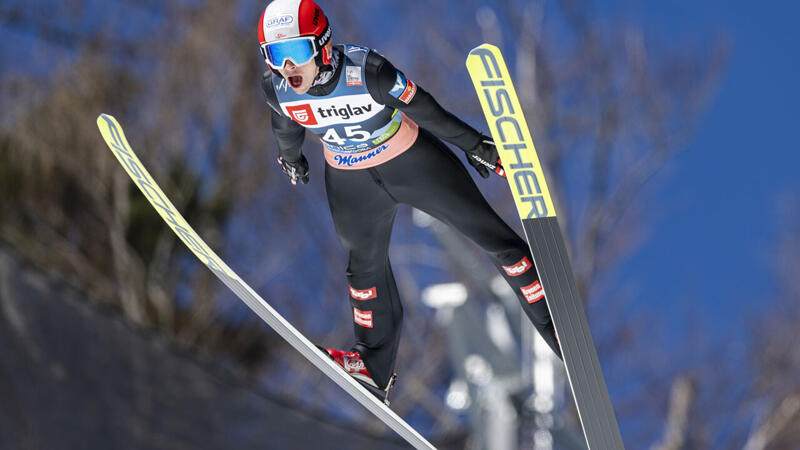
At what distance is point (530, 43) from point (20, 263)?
6523 mm

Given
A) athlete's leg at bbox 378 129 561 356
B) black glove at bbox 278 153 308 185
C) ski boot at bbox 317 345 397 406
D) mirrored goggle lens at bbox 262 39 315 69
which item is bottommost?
ski boot at bbox 317 345 397 406

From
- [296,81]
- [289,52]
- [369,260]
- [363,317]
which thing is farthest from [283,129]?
[363,317]

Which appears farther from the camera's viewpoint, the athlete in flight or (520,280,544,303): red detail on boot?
(520,280,544,303): red detail on boot

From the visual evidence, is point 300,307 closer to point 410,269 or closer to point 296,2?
point 410,269

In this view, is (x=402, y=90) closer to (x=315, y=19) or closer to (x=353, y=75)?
(x=353, y=75)

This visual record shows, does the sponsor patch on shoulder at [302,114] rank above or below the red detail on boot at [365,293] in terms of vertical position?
above

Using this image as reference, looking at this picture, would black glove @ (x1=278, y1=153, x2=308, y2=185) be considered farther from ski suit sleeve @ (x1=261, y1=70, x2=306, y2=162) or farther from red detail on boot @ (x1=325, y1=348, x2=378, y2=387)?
red detail on boot @ (x1=325, y1=348, x2=378, y2=387)

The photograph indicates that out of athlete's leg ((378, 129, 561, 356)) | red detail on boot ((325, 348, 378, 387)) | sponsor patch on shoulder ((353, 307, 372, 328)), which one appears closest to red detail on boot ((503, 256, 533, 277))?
athlete's leg ((378, 129, 561, 356))

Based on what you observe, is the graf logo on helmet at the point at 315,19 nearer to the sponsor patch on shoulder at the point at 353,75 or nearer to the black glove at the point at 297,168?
the sponsor patch on shoulder at the point at 353,75

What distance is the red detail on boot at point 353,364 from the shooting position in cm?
327

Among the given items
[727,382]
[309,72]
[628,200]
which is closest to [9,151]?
[628,200]

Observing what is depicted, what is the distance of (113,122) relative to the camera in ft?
11.4

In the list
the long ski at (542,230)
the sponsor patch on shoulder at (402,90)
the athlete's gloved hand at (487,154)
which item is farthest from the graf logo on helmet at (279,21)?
the athlete's gloved hand at (487,154)

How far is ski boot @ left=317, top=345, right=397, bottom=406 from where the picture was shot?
327 cm
